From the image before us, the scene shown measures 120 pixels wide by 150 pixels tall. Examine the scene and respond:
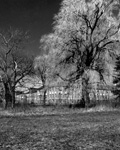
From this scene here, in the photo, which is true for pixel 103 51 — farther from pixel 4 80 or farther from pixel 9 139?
pixel 9 139

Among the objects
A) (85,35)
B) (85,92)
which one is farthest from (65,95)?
(85,35)

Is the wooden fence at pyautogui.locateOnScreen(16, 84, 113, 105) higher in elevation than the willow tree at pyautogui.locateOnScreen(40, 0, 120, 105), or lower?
lower

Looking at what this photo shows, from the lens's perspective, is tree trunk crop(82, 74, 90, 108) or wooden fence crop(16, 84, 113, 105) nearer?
tree trunk crop(82, 74, 90, 108)

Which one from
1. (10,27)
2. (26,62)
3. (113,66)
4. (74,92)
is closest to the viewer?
(10,27)

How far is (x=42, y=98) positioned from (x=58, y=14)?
349 inches

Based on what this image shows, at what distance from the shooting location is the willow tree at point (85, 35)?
16.4 metres

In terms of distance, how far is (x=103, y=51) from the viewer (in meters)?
17.8

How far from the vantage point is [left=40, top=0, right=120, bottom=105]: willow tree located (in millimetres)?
16391

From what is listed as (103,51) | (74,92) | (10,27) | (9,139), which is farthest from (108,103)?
(9,139)

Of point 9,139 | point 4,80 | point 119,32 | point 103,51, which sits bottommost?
point 9,139

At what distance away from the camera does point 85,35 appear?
1692 centimetres

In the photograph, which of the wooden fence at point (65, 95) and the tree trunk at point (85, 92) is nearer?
the tree trunk at point (85, 92)

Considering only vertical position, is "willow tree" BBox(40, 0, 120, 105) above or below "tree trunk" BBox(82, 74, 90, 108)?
above

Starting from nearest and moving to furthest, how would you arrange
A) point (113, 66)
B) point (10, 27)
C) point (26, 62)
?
point (10, 27)
point (113, 66)
point (26, 62)
